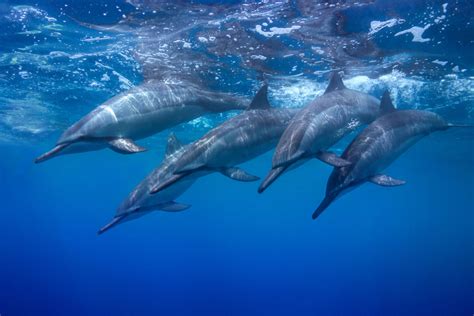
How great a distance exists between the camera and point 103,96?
20344 millimetres

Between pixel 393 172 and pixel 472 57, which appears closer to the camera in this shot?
pixel 472 57

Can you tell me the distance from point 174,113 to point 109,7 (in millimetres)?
5377

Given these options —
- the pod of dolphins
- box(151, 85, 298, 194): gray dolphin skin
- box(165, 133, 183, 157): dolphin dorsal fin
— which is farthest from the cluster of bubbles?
box(151, 85, 298, 194): gray dolphin skin

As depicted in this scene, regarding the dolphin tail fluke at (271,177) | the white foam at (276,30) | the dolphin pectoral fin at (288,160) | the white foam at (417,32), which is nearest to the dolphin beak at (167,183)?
the dolphin tail fluke at (271,177)

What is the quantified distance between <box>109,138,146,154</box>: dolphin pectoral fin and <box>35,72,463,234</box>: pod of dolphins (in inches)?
0.6

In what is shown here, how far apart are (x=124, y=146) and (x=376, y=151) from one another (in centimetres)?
419

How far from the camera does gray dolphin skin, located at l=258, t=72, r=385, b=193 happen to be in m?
5.14

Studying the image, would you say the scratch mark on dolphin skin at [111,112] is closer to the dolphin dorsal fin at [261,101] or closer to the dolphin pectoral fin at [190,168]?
the dolphin pectoral fin at [190,168]

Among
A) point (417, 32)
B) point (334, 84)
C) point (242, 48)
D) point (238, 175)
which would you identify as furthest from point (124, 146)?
point (417, 32)

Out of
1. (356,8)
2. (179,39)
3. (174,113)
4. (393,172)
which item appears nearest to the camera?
(174,113)

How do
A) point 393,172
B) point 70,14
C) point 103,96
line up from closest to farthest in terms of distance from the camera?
point 70,14
point 103,96
point 393,172

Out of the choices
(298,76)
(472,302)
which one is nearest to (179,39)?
(298,76)

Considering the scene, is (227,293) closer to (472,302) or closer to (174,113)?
(472,302)

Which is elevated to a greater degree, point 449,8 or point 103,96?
point 449,8
